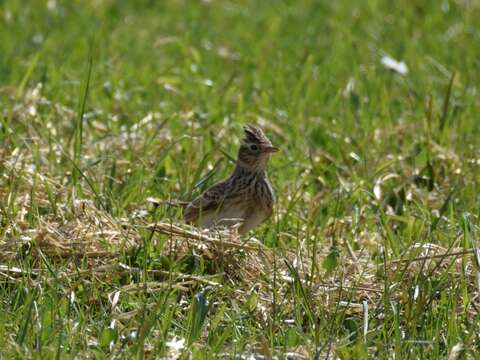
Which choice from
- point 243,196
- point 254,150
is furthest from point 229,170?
point 243,196

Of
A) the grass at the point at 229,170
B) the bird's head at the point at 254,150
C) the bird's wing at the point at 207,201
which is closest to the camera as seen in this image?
the grass at the point at 229,170

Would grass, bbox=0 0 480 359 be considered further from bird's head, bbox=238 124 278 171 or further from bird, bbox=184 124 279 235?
bird's head, bbox=238 124 278 171

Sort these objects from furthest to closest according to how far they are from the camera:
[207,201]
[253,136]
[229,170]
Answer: [229,170] < [253,136] < [207,201]

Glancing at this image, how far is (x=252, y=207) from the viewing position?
6938 millimetres

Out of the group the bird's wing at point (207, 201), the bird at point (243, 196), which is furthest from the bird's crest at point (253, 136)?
Answer: the bird's wing at point (207, 201)

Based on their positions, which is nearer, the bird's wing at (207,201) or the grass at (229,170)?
the grass at (229,170)

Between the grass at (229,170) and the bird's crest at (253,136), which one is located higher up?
the bird's crest at (253,136)

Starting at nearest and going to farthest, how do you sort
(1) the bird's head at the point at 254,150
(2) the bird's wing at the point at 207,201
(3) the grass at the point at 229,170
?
1. (3) the grass at the point at 229,170
2. (2) the bird's wing at the point at 207,201
3. (1) the bird's head at the point at 254,150

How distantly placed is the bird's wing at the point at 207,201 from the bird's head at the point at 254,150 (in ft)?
0.62

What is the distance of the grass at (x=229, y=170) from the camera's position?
17.6ft

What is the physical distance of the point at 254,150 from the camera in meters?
7.20

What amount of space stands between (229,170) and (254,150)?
0.74 meters

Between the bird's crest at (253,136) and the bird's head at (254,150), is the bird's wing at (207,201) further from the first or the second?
the bird's crest at (253,136)

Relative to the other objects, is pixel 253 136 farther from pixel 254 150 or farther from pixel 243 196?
pixel 243 196
